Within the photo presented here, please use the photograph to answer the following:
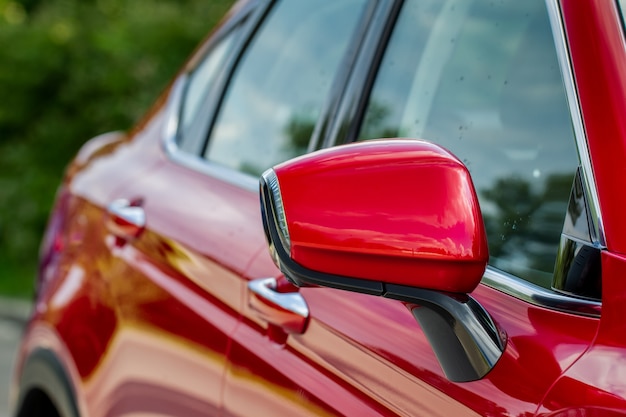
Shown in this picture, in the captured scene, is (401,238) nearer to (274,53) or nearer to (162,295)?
(162,295)

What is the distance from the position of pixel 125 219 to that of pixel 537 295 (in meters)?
1.35

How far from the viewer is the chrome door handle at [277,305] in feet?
5.87

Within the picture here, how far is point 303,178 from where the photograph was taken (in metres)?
1.37

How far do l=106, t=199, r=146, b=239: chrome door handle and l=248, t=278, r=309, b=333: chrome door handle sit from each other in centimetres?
62

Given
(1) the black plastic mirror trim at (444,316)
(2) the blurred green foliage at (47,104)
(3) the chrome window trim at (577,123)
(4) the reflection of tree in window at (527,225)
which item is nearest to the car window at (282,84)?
(4) the reflection of tree in window at (527,225)

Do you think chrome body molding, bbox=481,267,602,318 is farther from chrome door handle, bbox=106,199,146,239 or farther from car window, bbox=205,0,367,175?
chrome door handle, bbox=106,199,146,239

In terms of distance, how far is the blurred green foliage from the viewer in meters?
8.65

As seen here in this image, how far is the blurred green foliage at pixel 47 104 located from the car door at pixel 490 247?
6.59 metres

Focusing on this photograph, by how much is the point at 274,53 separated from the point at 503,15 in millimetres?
819

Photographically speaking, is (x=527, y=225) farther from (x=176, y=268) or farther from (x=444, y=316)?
(x=176, y=268)

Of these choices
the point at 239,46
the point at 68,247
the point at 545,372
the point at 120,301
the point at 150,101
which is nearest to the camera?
the point at 545,372

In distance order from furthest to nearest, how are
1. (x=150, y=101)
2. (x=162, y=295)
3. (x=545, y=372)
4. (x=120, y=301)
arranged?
(x=150, y=101) < (x=120, y=301) < (x=162, y=295) < (x=545, y=372)

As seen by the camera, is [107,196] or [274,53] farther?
[107,196]

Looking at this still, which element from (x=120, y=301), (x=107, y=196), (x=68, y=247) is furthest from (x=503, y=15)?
(x=68, y=247)
